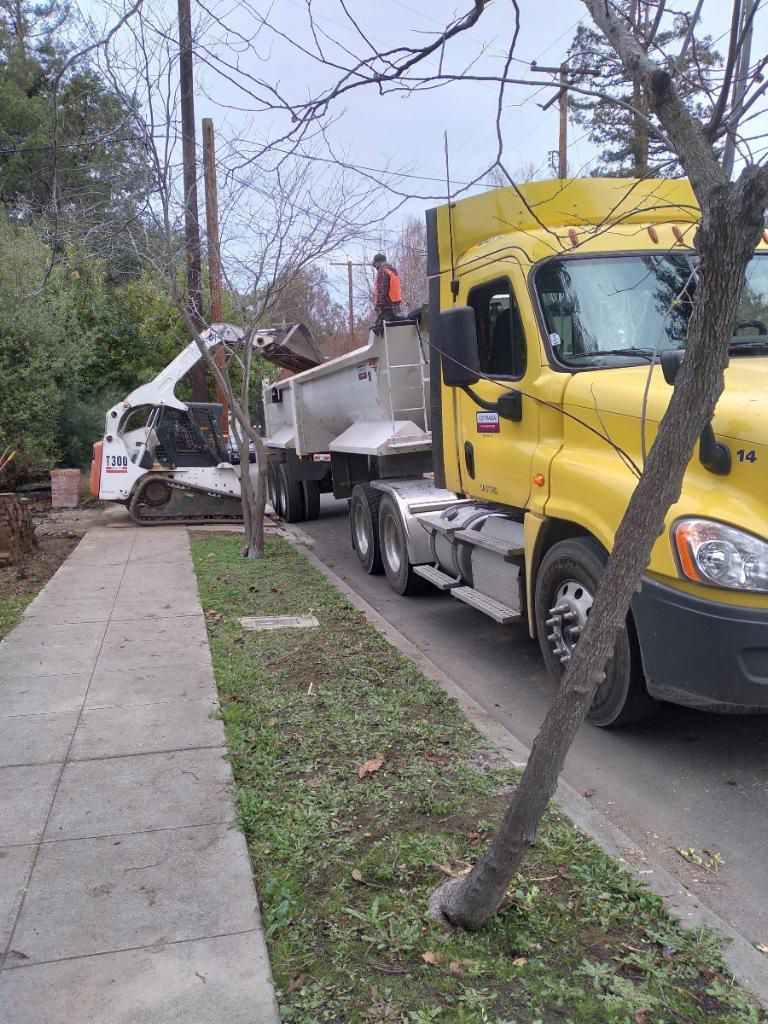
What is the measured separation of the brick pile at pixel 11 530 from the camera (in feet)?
34.0

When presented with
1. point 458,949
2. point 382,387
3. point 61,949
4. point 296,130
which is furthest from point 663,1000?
point 382,387

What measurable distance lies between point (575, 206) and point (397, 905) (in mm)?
4640

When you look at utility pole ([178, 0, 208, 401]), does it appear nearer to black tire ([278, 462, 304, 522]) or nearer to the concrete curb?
black tire ([278, 462, 304, 522])

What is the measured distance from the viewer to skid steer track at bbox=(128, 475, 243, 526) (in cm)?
1369

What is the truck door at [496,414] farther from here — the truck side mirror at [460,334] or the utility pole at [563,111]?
the utility pole at [563,111]

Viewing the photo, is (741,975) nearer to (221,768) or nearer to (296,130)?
(221,768)

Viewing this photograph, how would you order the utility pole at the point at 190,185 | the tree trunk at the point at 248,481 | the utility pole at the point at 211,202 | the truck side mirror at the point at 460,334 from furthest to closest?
the utility pole at the point at 211,202 < the utility pole at the point at 190,185 < the tree trunk at the point at 248,481 < the truck side mirror at the point at 460,334

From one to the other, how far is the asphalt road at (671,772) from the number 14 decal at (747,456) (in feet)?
5.35

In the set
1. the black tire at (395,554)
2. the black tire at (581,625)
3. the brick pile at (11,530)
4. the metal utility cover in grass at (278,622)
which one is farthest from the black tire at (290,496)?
the black tire at (581,625)

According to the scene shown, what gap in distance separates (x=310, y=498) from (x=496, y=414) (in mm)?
8604

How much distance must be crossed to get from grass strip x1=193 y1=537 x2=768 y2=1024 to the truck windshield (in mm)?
2404

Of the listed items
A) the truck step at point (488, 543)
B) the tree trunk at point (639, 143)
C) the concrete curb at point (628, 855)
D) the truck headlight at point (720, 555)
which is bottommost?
the concrete curb at point (628, 855)

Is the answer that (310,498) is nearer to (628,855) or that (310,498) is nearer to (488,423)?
(488,423)

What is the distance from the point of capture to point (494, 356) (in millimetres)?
6094
